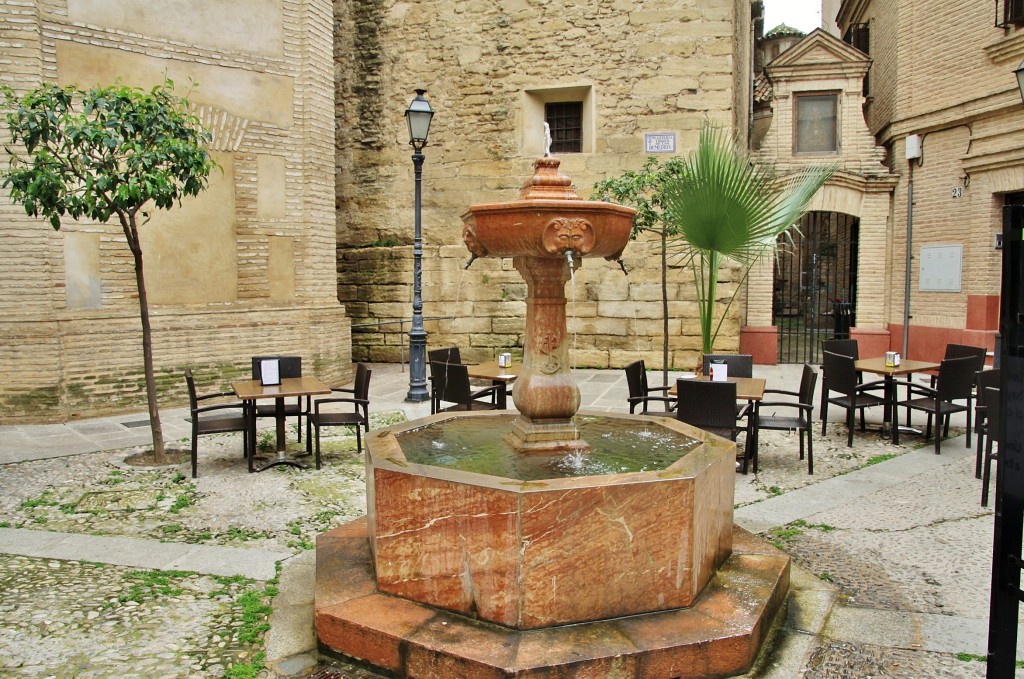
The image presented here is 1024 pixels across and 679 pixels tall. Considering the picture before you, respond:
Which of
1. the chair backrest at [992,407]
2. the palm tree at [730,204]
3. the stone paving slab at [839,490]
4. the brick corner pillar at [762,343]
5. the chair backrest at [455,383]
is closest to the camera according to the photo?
the stone paving slab at [839,490]

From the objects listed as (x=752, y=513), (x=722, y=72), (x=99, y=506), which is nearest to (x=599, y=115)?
(x=722, y=72)

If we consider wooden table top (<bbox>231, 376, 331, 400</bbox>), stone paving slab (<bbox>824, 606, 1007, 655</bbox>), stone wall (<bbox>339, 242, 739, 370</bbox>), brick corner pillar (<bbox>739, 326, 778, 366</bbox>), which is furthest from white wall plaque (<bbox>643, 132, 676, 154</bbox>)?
stone paving slab (<bbox>824, 606, 1007, 655</bbox>)

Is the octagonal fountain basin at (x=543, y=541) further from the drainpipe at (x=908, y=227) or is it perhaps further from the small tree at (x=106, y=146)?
the drainpipe at (x=908, y=227)

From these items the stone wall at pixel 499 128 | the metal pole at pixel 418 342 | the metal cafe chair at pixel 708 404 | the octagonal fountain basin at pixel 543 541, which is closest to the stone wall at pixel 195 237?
the metal pole at pixel 418 342

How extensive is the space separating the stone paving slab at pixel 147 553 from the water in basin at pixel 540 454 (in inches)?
41.8

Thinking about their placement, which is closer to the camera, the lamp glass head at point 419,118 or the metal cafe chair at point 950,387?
the metal cafe chair at point 950,387

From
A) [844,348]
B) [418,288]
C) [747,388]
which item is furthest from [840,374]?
[418,288]

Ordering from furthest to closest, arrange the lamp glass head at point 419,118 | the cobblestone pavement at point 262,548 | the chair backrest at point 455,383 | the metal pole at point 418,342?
the metal pole at point 418,342, the lamp glass head at point 419,118, the chair backrest at point 455,383, the cobblestone pavement at point 262,548

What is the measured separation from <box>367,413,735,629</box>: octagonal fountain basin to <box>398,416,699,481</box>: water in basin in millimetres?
505

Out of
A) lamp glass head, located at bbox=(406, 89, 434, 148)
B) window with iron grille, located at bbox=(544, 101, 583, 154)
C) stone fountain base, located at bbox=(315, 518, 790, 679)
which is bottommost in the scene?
stone fountain base, located at bbox=(315, 518, 790, 679)

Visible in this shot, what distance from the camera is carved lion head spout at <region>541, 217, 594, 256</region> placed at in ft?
11.8

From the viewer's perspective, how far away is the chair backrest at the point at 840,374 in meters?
7.05

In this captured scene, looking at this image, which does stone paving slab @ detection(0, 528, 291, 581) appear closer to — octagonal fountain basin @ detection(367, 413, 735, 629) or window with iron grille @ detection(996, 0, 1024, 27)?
octagonal fountain basin @ detection(367, 413, 735, 629)

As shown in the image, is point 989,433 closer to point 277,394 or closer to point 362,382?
point 362,382
